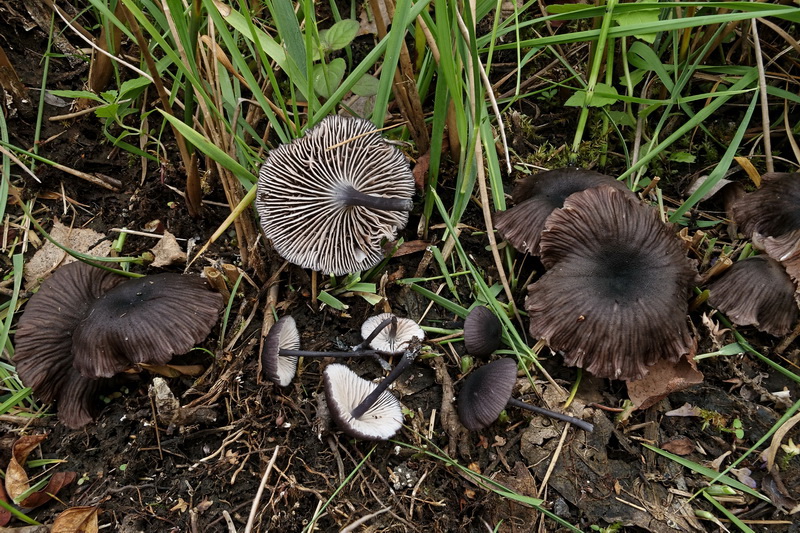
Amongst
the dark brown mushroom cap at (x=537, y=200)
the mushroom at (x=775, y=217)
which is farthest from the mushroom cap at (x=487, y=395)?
the mushroom at (x=775, y=217)

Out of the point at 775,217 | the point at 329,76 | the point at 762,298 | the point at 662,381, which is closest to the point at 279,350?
the point at 329,76

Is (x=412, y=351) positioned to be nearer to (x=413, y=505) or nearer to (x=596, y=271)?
(x=413, y=505)

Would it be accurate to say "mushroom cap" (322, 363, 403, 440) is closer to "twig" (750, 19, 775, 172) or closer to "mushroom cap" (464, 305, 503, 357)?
"mushroom cap" (464, 305, 503, 357)

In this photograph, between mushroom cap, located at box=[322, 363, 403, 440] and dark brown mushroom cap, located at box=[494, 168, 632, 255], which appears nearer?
mushroom cap, located at box=[322, 363, 403, 440]

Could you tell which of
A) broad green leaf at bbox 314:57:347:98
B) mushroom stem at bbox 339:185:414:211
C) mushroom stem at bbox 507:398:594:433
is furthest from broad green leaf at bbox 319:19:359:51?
mushroom stem at bbox 507:398:594:433

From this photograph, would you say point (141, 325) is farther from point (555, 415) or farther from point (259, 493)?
point (555, 415)

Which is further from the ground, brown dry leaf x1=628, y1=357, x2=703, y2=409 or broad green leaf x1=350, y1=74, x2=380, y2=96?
broad green leaf x1=350, y1=74, x2=380, y2=96

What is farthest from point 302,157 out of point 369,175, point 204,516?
point 204,516
